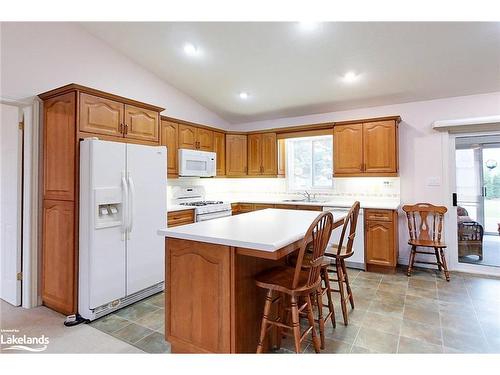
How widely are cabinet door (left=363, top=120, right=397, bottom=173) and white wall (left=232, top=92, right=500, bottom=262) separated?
0.37 m

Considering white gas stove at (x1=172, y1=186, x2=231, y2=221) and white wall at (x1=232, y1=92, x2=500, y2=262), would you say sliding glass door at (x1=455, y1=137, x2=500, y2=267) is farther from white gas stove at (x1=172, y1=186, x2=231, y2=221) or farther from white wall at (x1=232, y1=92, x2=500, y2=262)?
white gas stove at (x1=172, y1=186, x2=231, y2=221)

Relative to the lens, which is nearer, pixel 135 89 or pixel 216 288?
pixel 216 288

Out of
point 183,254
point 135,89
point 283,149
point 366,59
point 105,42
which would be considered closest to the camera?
point 183,254

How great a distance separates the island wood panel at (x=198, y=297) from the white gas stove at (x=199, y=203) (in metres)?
2.18

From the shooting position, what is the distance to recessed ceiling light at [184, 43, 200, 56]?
3.39 meters

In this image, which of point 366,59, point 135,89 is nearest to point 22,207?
point 135,89

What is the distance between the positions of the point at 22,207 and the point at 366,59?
4.10 m

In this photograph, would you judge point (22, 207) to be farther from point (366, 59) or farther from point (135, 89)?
point (366, 59)

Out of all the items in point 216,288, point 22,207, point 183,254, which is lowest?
point 216,288

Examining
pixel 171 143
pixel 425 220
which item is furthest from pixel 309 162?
pixel 171 143

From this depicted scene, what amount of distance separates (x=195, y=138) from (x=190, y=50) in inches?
56.3

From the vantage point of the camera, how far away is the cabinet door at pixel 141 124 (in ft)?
9.91

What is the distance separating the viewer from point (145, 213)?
2.98 meters

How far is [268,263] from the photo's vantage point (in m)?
2.09
